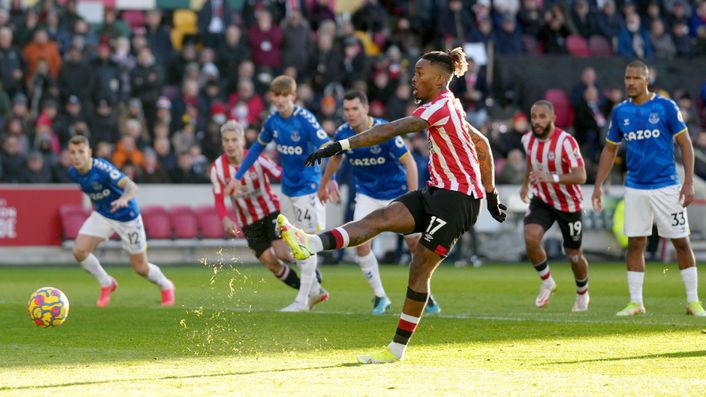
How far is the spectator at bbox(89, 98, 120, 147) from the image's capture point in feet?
78.9

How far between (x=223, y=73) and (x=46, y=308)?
49.4ft

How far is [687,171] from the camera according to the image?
1311 cm

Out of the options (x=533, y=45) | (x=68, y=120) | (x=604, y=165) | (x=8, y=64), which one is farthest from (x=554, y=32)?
(x=604, y=165)

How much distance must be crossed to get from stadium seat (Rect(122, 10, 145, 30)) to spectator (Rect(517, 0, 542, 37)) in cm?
850

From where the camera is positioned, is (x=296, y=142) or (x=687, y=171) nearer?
(x=687, y=171)

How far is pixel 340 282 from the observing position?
19578 mm

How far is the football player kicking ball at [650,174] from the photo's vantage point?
13.3 m

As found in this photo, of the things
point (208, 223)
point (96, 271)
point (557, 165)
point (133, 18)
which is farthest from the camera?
point (133, 18)

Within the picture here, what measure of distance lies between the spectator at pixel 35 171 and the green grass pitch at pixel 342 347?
6371 mm

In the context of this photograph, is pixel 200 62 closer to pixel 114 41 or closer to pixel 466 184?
pixel 114 41

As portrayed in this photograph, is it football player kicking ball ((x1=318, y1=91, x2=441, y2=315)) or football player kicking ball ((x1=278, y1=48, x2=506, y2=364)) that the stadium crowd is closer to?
football player kicking ball ((x1=318, y1=91, x2=441, y2=315))

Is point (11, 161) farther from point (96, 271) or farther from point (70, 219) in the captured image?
point (96, 271)

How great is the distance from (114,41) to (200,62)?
1692 millimetres

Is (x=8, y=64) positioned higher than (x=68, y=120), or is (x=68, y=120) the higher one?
(x=8, y=64)
